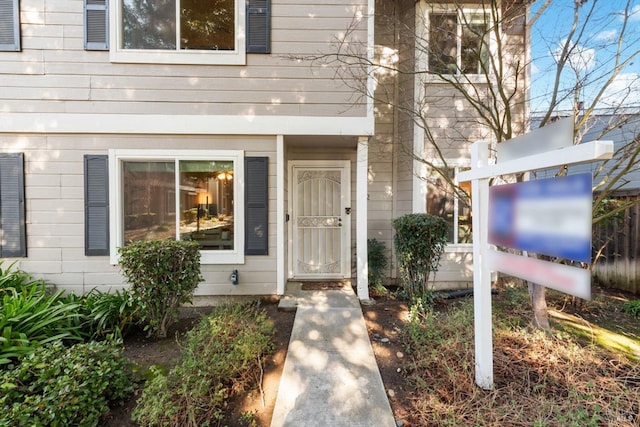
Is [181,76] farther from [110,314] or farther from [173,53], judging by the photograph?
[110,314]

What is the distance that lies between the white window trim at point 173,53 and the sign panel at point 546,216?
3.84m

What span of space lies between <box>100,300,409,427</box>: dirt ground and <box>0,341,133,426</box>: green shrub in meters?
0.16

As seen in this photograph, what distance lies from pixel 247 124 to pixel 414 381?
3.69 metres

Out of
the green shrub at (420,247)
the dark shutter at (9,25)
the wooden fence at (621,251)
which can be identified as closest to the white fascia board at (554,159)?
the green shrub at (420,247)

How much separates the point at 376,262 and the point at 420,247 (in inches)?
46.7

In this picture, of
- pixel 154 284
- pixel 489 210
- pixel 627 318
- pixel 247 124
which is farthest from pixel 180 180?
pixel 627 318

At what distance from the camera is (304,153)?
5.27 meters

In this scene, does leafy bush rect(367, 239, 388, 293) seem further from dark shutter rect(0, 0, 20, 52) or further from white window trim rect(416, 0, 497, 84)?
dark shutter rect(0, 0, 20, 52)

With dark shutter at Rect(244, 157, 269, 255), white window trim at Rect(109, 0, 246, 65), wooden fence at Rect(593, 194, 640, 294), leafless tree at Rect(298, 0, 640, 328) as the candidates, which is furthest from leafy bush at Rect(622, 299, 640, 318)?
white window trim at Rect(109, 0, 246, 65)

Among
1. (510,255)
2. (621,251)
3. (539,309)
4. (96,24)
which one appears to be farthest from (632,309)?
(96,24)

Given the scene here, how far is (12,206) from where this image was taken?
406 cm

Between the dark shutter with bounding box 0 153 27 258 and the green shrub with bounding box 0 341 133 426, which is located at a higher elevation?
the dark shutter with bounding box 0 153 27 258

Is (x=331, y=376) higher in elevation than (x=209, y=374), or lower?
lower

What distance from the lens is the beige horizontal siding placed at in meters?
4.07
